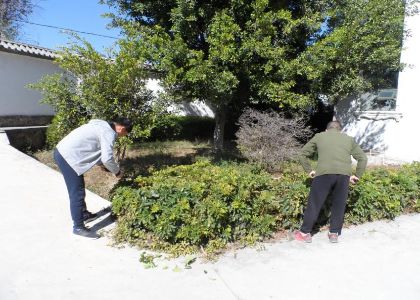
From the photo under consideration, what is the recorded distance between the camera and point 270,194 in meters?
4.95

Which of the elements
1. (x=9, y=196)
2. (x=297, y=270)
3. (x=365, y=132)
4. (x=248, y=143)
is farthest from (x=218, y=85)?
(x=365, y=132)

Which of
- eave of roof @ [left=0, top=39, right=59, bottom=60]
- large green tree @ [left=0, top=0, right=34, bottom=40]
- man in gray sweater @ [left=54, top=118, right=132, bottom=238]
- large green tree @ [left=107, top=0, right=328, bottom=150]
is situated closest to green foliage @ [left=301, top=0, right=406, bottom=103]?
large green tree @ [left=107, top=0, right=328, bottom=150]

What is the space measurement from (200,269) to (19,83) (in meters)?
10.7

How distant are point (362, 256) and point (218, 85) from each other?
16.1 ft

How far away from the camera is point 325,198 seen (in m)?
4.90

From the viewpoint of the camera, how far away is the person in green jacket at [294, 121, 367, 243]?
480cm

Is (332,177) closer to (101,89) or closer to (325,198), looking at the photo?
(325,198)

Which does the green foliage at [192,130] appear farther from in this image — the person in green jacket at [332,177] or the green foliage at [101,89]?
the person in green jacket at [332,177]

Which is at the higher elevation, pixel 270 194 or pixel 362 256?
pixel 270 194

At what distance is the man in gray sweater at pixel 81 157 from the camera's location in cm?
446

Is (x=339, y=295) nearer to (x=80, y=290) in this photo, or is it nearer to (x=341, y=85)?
(x=80, y=290)

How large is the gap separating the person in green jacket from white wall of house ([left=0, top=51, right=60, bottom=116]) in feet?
33.4

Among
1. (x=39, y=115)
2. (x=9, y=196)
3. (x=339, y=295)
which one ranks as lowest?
(x=339, y=295)

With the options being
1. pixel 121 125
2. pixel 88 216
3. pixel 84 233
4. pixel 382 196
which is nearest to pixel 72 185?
pixel 84 233
